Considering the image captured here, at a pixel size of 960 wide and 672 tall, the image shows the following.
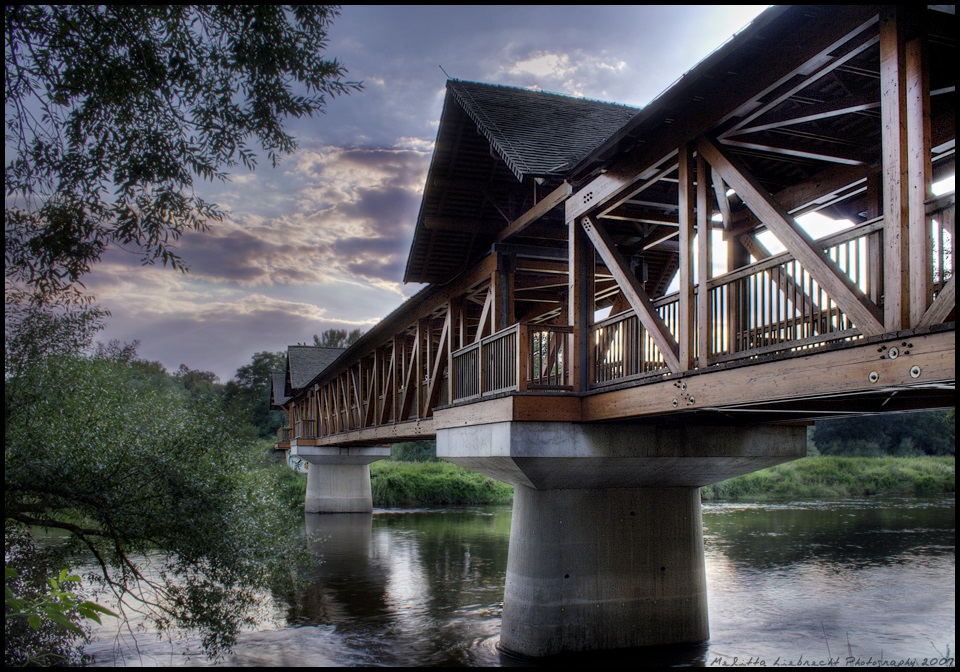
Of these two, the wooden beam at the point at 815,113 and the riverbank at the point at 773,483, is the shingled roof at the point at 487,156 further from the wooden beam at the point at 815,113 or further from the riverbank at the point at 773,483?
the riverbank at the point at 773,483

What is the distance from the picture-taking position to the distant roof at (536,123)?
12.1 metres

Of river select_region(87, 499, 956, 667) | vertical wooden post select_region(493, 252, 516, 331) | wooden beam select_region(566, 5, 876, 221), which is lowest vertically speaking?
river select_region(87, 499, 956, 667)

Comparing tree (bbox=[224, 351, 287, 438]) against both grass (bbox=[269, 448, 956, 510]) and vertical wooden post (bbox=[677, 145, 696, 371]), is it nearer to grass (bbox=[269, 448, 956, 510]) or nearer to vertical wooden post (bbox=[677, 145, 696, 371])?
grass (bbox=[269, 448, 956, 510])

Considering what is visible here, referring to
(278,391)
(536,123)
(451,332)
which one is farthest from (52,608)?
(278,391)

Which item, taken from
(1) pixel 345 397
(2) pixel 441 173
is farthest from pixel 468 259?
(1) pixel 345 397

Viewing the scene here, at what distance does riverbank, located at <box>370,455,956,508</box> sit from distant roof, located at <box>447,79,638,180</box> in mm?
33785

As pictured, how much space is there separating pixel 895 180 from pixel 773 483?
46531mm

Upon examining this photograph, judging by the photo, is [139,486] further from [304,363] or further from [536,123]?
[304,363]

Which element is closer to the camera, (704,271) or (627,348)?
(704,271)

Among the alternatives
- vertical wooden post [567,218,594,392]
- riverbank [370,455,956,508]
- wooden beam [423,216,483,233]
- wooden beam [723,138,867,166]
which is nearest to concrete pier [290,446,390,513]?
riverbank [370,455,956,508]

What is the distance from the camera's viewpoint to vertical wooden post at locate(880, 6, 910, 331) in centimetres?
608

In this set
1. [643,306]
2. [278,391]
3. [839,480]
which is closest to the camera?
[643,306]

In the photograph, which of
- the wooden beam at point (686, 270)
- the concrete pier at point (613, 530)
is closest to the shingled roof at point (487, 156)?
the wooden beam at point (686, 270)

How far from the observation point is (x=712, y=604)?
1688cm
